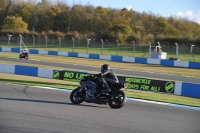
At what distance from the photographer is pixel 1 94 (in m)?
11.5

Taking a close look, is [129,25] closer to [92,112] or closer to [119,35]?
[119,35]

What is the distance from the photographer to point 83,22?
247ft

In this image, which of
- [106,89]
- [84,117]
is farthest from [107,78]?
[84,117]

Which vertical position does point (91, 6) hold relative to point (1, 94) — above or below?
above

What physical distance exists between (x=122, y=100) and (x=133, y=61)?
2615 centimetres

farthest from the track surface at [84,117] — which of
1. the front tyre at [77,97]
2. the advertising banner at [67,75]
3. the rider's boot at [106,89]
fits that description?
the advertising banner at [67,75]

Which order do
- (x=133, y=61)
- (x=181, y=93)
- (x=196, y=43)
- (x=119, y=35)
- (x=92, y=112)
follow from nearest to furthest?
(x=92, y=112)
(x=181, y=93)
(x=133, y=61)
(x=196, y=43)
(x=119, y=35)

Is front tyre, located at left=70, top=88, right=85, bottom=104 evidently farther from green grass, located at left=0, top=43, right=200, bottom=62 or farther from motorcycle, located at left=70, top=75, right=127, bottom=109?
green grass, located at left=0, top=43, right=200, bottom=62

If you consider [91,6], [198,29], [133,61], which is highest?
[91,6]

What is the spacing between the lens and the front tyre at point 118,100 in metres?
9.79

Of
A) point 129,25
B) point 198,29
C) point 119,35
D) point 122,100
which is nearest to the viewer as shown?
point 122,100

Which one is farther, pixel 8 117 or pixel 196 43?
pixel 196 43

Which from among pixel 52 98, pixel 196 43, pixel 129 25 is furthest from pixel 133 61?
pixel 129 25

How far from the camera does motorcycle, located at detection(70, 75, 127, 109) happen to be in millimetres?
9828
